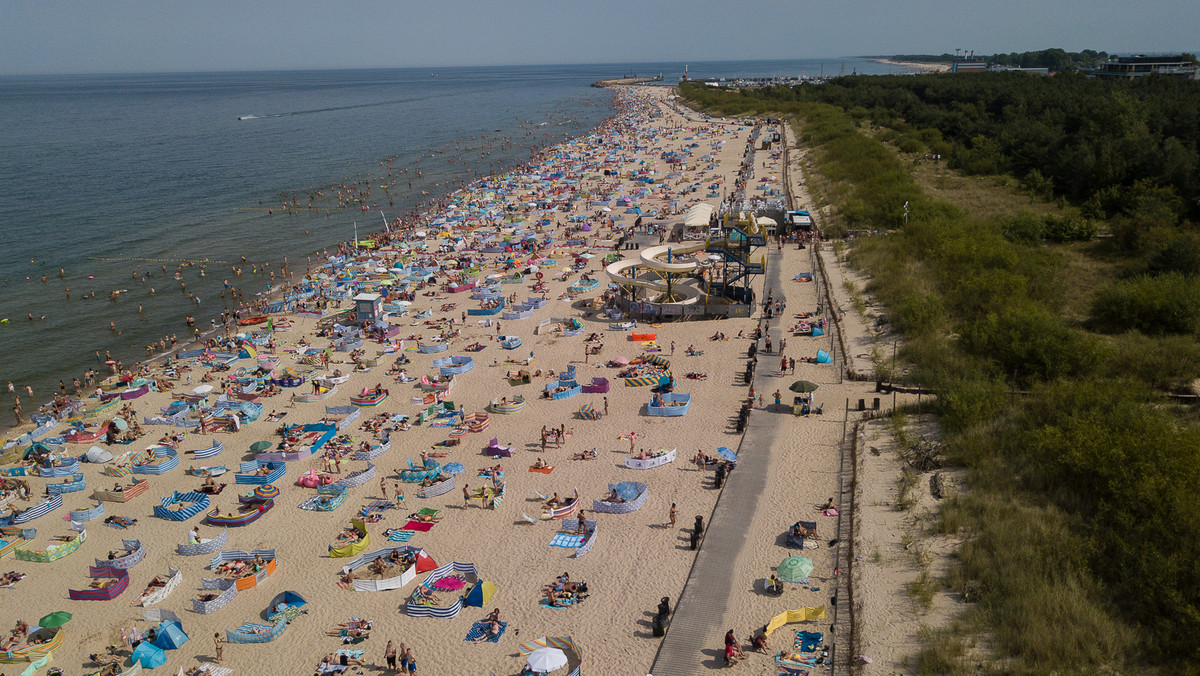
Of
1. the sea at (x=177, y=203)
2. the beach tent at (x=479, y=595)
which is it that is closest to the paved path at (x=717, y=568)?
the beach tent at (x=479, y=595)

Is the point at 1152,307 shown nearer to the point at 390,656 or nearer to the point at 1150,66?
the point at 390,656

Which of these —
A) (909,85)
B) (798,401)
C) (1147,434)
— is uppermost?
(909,85)

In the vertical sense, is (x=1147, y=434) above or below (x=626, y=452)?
above

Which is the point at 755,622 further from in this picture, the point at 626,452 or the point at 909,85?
the point at 909,85


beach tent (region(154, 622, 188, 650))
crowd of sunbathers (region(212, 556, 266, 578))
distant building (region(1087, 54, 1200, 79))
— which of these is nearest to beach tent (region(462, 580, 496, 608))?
crowd of sunbathers (region(212, 556, 266, 578))

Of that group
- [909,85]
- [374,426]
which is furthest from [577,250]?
[909,85]

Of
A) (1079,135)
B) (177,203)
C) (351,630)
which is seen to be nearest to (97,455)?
(351,630)
